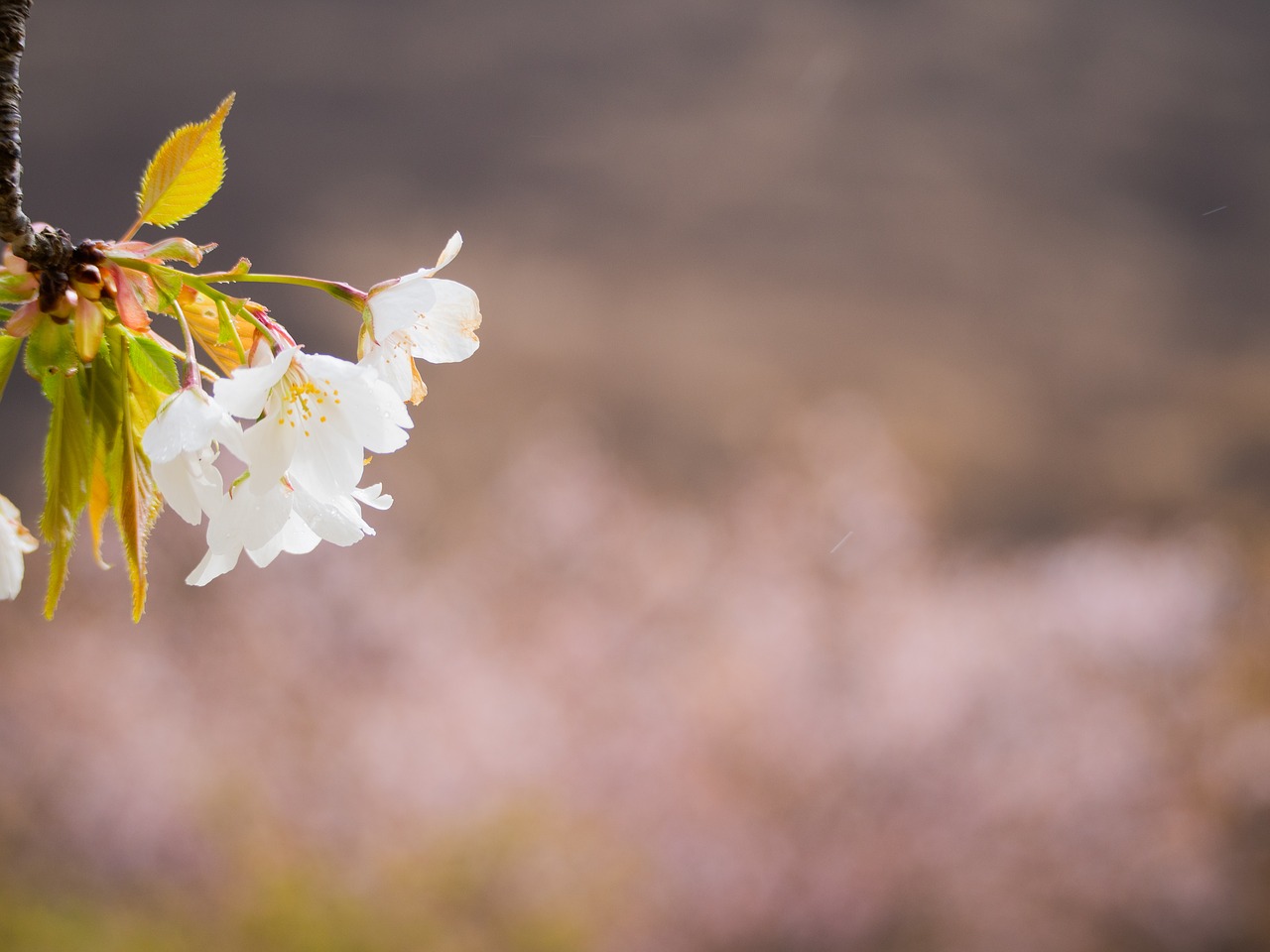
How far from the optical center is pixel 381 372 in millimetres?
563

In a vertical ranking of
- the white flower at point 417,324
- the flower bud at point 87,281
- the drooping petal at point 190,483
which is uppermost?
the white flower at point 417,324

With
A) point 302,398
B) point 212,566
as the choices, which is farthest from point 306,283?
point 212,566

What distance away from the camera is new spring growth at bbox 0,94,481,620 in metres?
0.52

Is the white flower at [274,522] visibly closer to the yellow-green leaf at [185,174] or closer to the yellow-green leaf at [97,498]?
the yellow-green leaf at [97,498]

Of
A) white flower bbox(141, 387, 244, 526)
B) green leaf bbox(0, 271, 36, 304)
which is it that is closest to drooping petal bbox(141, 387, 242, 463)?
white flower bbox(141, 387, 244, 526)

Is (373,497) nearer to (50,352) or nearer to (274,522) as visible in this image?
(274,522)

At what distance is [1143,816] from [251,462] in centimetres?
263

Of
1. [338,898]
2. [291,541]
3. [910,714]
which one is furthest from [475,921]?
[291,541]

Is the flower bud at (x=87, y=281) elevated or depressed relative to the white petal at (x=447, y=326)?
depressed

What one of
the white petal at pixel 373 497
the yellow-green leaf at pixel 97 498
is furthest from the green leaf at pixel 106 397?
the white petal at pixel 373 497

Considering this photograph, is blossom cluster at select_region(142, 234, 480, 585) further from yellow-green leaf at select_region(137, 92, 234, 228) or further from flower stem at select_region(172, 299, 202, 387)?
yellow-green leaf at select_region(137, 92, 234, 228)

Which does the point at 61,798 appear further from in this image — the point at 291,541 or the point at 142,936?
the point at 291,541

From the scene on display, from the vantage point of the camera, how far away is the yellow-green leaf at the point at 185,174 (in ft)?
1.89

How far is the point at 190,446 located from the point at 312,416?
6 centimetres
